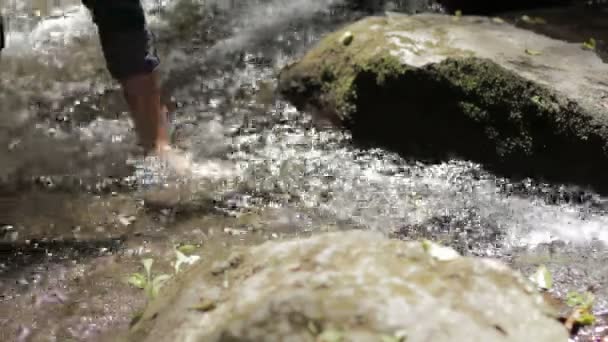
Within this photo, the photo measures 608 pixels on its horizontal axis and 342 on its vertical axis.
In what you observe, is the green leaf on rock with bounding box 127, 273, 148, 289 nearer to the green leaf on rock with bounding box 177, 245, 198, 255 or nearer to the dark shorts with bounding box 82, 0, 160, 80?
the green leaf on rock with bounding box 177, 245, 198, 255

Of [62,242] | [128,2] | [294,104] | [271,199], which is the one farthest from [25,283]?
[294,104]

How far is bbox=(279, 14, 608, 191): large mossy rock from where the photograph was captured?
10.3 ft

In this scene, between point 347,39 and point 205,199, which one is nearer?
point 205,199

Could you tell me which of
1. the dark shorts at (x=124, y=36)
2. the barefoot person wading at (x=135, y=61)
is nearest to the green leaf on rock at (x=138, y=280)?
the barefoot person wading at (x=135, y=61)

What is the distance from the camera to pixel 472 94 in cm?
336

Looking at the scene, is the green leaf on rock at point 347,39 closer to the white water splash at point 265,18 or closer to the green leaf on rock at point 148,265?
the white water splash at point 265,18

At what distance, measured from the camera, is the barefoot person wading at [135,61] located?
3.02 meters

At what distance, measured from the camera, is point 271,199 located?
10.2 feet

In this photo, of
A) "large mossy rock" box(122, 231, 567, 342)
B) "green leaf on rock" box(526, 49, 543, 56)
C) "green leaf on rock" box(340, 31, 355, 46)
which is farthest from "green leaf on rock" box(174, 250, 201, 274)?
"green leaf on rock" box(526, 49, 543, 56)

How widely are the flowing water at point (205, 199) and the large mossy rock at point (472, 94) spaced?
14cm

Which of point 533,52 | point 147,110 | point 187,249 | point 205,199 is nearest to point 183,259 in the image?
point 187,249

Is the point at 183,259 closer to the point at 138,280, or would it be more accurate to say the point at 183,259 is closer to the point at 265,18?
the point at 138,280

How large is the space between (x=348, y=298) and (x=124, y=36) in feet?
6.30

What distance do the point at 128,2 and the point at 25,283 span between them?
1318 millimetres
